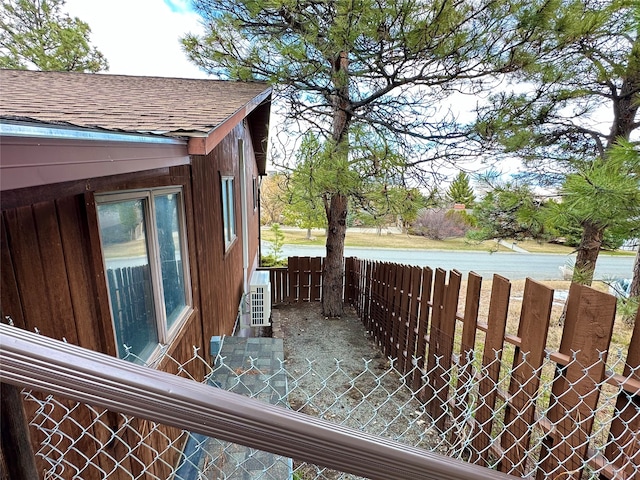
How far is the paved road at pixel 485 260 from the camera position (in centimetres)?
1402

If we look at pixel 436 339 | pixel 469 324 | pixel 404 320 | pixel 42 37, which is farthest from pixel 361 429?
pixel 42 37

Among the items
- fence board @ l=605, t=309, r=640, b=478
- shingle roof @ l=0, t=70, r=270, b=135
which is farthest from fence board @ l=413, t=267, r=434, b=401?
shingle roof @ l=0, t=70, r=270, b=135

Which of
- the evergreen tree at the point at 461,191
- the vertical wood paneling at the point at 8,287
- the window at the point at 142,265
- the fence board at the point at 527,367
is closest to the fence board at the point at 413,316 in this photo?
→ the fence board at the point at 527,367

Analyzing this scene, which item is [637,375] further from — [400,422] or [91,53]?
[91,53]

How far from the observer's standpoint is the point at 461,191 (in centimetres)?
543

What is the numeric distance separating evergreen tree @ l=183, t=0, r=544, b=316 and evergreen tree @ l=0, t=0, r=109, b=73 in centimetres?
815

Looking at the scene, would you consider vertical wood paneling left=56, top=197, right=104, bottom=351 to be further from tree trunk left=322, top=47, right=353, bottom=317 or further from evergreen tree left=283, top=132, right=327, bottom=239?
tree trunk left=322, top=47, right=353, bottom=317

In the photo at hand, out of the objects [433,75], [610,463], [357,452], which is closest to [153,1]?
[433,75]

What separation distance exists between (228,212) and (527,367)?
4566mm

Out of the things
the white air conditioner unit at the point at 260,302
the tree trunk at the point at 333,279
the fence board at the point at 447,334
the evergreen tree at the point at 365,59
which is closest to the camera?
the fence board at the point at 447,334

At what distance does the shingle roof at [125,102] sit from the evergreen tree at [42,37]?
24.9 feet

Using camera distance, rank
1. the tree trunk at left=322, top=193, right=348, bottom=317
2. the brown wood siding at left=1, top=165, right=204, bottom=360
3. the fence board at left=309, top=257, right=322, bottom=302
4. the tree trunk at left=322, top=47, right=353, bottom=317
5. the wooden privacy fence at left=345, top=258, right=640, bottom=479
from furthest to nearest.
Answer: the fence board at left=309, top=257, right=322, bottom=302
the tree trunk at left=322, top=193, right=348, bottom=317
the tree trunk at left=322, top=47, right=353, bottom=317
the wooden privacy fence at left=345, top=258, right=640, bottom=479
the brown wood siding at left=1, top=165, right=204, bottom=360

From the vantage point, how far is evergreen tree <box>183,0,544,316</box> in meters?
4.14

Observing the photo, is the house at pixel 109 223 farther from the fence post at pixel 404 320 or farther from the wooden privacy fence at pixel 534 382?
the fence post at pixel 404 320
